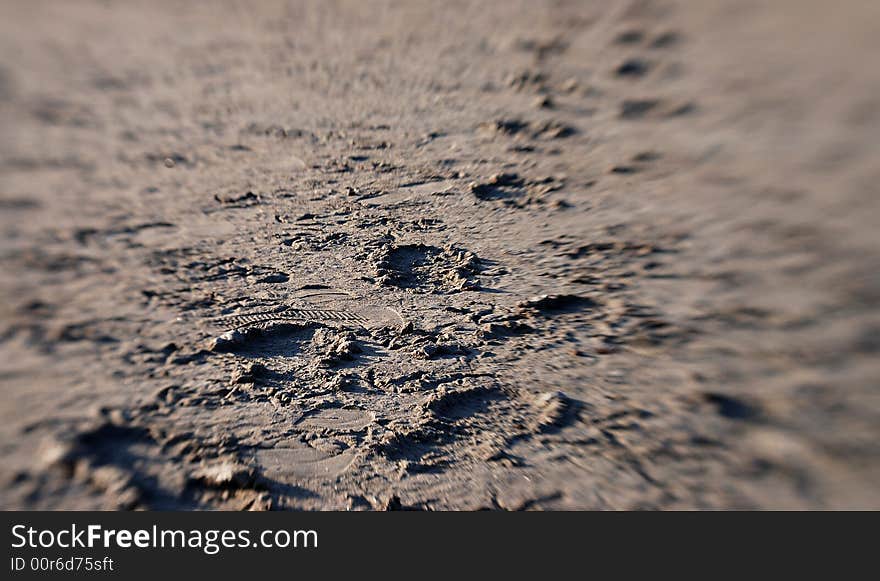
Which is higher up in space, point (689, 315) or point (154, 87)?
point (154, 87)

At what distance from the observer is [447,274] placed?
3.21 metres

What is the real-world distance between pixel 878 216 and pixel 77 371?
3.15 m

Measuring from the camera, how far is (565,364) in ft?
8.25

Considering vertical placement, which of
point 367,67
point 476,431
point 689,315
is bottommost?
point 476,431

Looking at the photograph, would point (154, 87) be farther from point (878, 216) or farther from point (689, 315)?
point (878, 216)

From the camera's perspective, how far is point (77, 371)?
2.29m

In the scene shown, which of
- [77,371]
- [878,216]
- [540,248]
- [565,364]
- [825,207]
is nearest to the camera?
[878,216]

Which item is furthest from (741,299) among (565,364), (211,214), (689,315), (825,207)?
(211,214)

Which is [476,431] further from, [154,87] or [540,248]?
[154,87]

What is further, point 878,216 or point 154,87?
point 154,87

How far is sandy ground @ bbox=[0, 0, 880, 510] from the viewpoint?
199 centimetres

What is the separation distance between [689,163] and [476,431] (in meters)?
1.68

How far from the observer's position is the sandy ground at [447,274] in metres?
1.99

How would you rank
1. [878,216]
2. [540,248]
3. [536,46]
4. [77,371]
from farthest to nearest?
[536,46] → [540,248] → [77,371] → [878,216]
